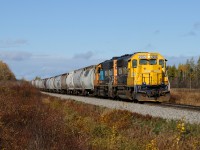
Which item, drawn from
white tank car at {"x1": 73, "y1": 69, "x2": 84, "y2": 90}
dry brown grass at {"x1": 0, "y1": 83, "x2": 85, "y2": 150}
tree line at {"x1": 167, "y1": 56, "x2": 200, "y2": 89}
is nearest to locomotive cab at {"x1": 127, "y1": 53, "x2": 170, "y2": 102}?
dry brown grass at {"x1": 0, "y1": 83, "x2": 85, "y2": 150}

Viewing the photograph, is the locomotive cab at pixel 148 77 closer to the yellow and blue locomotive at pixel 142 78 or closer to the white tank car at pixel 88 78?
the yellow and blue locomotive at pixel 142 78

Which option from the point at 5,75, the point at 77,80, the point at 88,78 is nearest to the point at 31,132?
the point at 88,78

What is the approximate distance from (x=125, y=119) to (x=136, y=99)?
11948 mm

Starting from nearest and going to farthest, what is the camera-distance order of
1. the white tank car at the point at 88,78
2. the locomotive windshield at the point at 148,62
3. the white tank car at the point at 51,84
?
the locomotive windshield at the point at 148,62
the white tank car at the point at 88,78
the white tank car at the point at 51,84

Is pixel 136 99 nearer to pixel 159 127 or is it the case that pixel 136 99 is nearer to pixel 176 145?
pixel 159 127

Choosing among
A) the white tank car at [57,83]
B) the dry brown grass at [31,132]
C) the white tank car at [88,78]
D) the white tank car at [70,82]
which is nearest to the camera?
the dry brown grass at [31,132]

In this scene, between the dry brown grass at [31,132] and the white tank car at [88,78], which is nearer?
the dry brown grass at [31,132]

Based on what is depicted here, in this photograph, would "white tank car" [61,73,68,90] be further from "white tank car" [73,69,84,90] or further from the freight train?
the freight train

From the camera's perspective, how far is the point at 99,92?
34.7 m

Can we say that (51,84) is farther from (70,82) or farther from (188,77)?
(188,77)

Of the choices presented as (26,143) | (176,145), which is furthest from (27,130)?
(176,145)

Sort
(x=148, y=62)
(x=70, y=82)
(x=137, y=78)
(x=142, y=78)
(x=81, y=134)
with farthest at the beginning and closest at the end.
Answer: (x=70, y=82) → (x=148, y=62) → (x=142, y=78) → (x=137, y=78) → (x=81, y=134)

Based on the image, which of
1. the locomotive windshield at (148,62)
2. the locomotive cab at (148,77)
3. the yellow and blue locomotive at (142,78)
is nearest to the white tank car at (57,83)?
the yellow and blue locomotive at (142,78)

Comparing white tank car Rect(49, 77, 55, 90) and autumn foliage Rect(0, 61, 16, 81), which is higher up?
autumn foliage Rect(0, 61, 16, 81)
